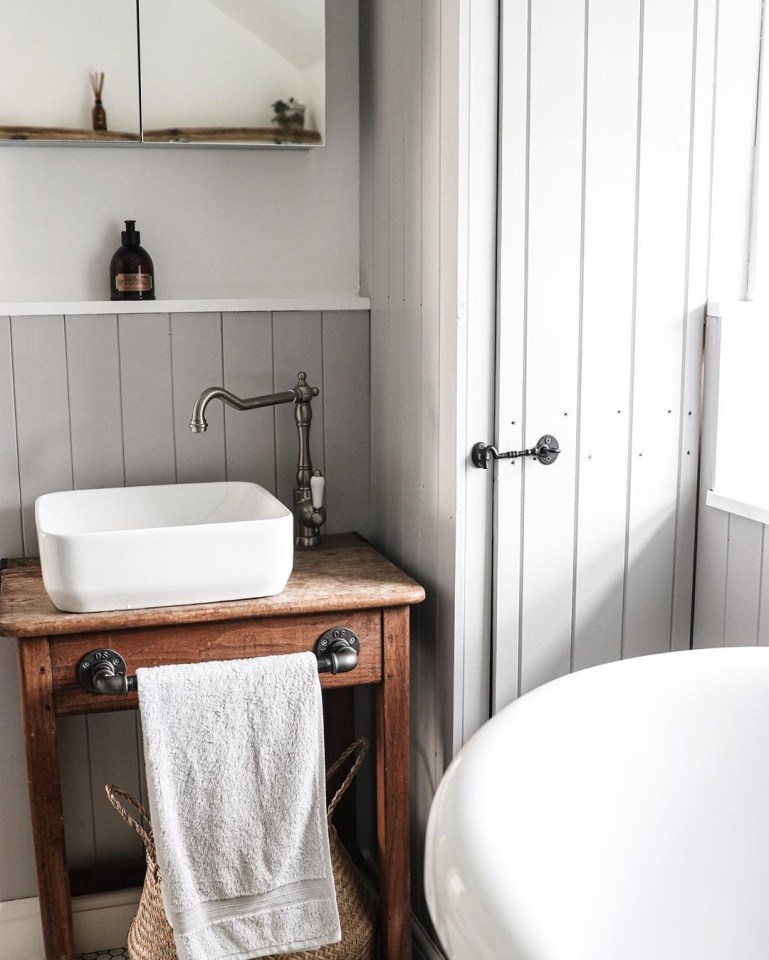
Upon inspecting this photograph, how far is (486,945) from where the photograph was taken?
798 mm

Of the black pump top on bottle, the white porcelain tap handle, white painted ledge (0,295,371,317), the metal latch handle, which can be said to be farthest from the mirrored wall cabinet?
the metal latch handle

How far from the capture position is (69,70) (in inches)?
74.3

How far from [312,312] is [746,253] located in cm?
86

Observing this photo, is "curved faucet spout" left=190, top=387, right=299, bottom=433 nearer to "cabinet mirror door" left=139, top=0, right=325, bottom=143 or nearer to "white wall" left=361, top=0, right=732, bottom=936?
"white wall" left=361, top=0, right=732, bottom=936

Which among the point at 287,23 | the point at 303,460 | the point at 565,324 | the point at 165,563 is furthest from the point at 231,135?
the point at 165,563

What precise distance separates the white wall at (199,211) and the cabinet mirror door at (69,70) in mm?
66

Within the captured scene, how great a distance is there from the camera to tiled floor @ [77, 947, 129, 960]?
83.3 inches

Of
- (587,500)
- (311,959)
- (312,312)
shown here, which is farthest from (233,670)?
(312,312)

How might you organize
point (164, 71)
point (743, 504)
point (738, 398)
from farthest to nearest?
point (164, 71), point (738, 398), point (743, 504)

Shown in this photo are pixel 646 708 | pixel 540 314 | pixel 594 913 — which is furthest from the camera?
pixel 540 314

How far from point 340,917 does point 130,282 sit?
125 cm

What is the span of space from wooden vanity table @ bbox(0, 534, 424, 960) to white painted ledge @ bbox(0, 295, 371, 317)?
0.52 metres

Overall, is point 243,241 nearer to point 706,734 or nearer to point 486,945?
point 706,734

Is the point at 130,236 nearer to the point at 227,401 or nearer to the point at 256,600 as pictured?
the point at 227,401
